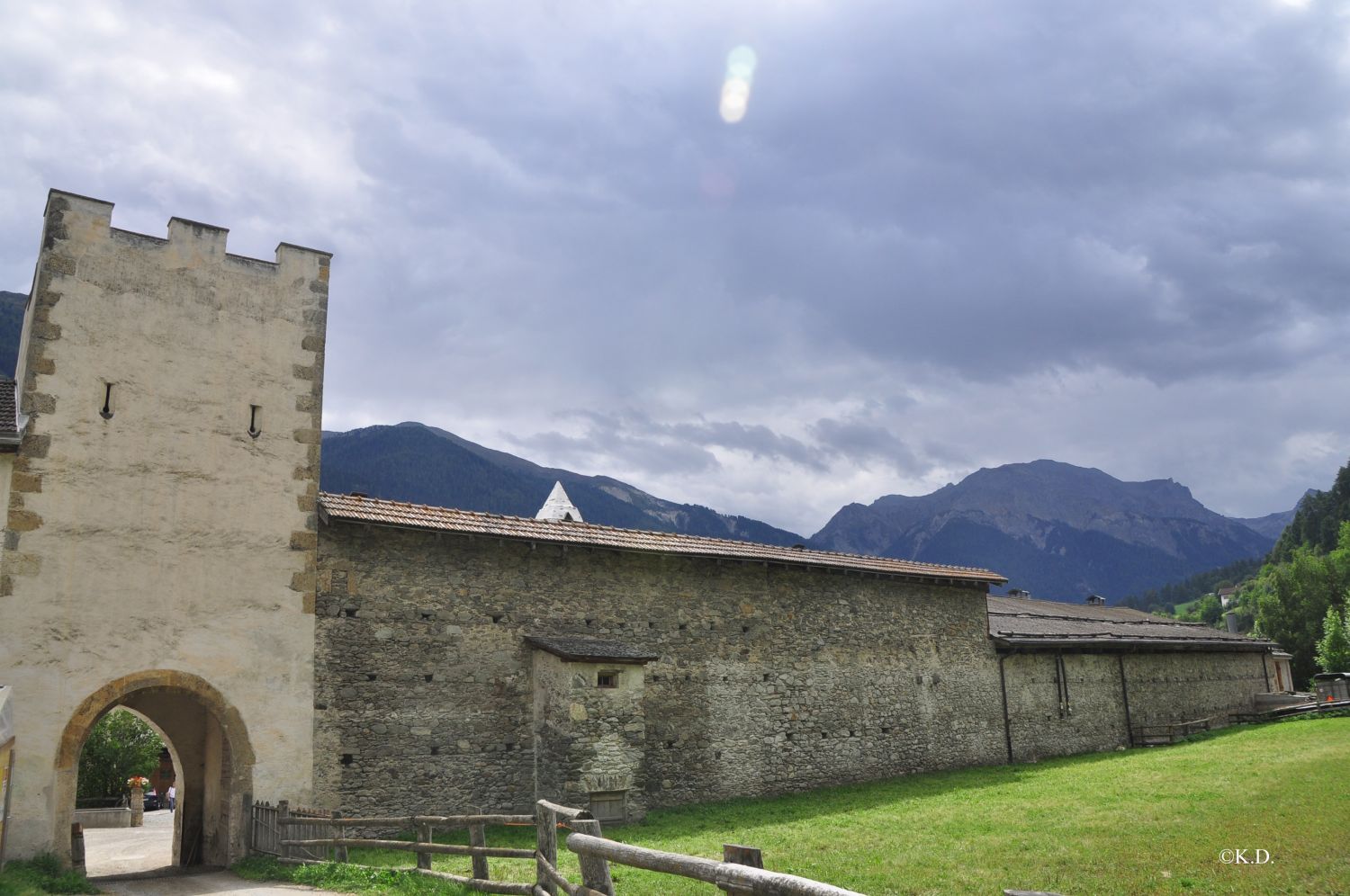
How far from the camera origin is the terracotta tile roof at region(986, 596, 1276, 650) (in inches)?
938

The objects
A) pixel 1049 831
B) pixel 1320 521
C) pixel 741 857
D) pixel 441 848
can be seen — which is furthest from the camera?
pixel 1320 521

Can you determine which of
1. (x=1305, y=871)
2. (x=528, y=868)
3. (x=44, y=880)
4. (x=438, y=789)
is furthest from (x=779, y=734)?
(x=44, y=880)

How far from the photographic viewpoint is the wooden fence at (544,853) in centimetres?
448

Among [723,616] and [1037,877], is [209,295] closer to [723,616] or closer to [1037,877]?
[723,616]

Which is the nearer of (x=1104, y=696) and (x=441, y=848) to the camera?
(x=441, y=848)

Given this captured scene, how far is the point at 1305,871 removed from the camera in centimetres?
799

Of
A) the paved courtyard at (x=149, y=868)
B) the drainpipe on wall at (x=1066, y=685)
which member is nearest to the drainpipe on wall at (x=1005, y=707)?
the drainpipe on wall at (x=1066, y=685)

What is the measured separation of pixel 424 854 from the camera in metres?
9.70

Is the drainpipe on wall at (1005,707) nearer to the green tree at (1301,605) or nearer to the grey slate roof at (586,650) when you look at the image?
the grey slate roof at (586,650)

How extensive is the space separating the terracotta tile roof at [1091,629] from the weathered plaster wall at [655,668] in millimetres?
2219

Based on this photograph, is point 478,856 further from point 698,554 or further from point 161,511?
point 698,554

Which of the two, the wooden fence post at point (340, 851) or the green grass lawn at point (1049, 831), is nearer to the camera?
the green grass lawn at point (1049, 831)

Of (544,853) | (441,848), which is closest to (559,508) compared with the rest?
(441,848)

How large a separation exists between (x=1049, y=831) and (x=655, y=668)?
747 cm
